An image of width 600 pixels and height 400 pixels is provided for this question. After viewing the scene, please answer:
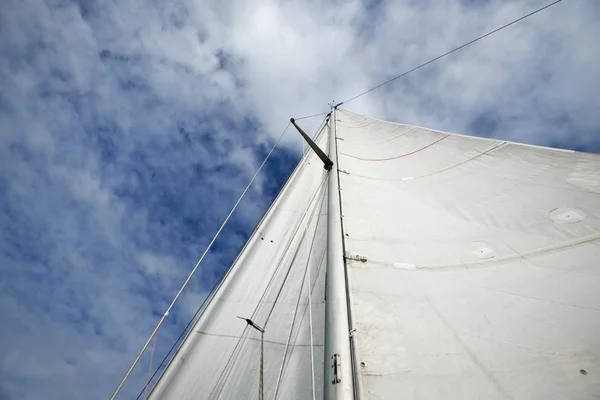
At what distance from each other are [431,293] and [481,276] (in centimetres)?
39

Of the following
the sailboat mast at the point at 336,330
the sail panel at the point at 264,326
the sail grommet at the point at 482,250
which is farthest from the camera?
the sail grommet at the point at 482,250

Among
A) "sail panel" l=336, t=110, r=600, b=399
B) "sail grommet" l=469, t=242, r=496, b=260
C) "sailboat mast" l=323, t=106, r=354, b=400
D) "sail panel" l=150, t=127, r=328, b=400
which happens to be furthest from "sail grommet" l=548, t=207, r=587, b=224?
"sail panel" l=150, t=127, r=328, b=400

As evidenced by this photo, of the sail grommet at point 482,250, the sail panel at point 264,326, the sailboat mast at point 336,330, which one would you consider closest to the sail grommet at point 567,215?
the sail grommet at point 482,250

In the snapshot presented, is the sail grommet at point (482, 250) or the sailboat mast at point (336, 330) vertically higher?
the sail grommet at point (482, 250)

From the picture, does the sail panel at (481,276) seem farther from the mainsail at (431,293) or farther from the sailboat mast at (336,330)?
the sailboat mast at (336,330)

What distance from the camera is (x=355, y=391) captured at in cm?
124

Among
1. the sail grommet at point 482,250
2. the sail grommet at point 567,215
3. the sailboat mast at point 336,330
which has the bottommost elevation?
the sailboat mast at point 336,330

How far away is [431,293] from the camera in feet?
5.94

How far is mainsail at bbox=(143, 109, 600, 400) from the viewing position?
1258 millimetres

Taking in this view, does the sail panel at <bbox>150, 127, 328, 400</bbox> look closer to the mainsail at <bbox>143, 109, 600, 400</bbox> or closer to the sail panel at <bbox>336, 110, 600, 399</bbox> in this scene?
the mainsail at <bbox>143, 109, 600, 400</bbox>

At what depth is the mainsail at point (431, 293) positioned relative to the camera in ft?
4.13

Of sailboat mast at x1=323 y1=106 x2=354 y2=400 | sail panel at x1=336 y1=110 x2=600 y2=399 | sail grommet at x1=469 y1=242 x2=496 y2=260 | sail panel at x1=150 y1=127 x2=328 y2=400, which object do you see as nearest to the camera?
sailboat mast at x1=323 y1=106 x2=354 y2=400

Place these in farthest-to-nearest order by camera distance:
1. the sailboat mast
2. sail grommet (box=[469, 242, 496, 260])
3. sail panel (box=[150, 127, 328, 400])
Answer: sail grommet (box=[469, 242, 496, 260]) < sail panel (box=[150, 127, 328, 400]) < the sailboat mast

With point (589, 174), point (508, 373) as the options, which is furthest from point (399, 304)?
point (589, 174)
